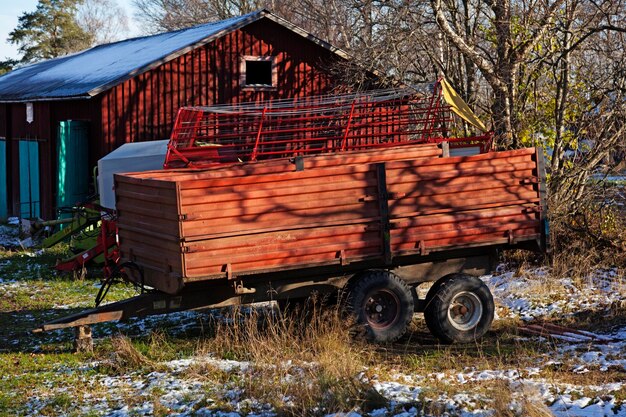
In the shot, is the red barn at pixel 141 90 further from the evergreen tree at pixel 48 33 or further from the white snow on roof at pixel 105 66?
the evergreen tree at pixel 48 33

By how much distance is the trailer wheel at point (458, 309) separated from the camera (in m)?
10.0

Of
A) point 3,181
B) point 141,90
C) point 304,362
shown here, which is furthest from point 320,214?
point 3,181

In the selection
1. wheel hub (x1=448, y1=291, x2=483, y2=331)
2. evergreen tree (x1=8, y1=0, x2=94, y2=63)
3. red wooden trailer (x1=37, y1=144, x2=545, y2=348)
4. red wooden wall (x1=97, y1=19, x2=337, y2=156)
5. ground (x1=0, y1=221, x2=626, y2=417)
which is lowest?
ground (x1=0, y1=221, x2=626, y2=417)

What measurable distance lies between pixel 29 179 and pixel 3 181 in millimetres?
2701

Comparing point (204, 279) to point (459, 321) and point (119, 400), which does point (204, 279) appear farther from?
point (459, 321)

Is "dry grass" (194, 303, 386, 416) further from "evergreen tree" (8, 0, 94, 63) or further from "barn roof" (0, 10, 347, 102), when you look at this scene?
"evergreen tree" (8, 0, 94, 63)

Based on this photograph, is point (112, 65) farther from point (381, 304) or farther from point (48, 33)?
point (48, 33)

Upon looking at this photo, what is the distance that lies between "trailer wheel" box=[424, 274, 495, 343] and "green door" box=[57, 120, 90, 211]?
12724 mm

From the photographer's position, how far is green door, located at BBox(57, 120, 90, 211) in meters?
20.7

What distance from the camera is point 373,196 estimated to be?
9688 mm

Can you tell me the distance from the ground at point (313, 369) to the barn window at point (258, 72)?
11138 millimetres

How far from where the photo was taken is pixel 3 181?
83.5 feet

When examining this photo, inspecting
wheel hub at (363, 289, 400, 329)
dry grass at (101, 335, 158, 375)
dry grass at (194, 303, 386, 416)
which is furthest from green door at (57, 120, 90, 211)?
wheel hub at (363, 289, 400, 329)

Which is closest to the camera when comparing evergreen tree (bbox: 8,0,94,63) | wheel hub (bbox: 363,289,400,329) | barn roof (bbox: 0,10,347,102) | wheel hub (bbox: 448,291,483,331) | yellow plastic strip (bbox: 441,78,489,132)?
wheel hub (bbox: 363,289,400,329)
